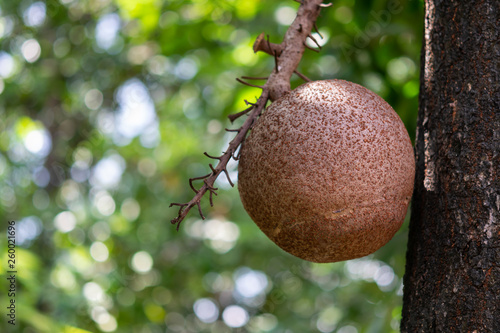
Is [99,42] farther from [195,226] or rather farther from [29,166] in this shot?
[195,226]

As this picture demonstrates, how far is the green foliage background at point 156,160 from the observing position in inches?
124

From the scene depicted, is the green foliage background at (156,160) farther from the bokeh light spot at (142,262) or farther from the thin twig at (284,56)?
the thin twig at (284,56)

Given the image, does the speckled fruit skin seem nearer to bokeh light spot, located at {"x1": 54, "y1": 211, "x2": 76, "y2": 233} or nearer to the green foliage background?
the green foliage background

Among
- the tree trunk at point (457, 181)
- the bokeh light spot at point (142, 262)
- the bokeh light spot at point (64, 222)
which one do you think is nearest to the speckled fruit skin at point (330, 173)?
the tree trunk at point (457, 181)

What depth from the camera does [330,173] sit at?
1486 mm

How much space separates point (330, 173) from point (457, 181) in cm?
43

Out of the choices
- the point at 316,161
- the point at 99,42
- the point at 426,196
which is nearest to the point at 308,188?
the point at 316,161

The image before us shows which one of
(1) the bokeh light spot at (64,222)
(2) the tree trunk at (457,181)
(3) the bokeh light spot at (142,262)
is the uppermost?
(2) the tree trunk at (457,181)

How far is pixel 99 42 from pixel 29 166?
203cm

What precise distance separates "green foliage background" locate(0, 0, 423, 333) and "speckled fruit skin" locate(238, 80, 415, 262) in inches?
51.0

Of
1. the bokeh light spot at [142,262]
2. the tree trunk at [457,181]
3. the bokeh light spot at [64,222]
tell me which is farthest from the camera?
the bokeh light spot at [142,262]

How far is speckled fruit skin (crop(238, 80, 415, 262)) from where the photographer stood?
150 centimetres

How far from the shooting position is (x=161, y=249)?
23.9 ft

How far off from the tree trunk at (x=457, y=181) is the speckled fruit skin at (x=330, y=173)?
120 mm
